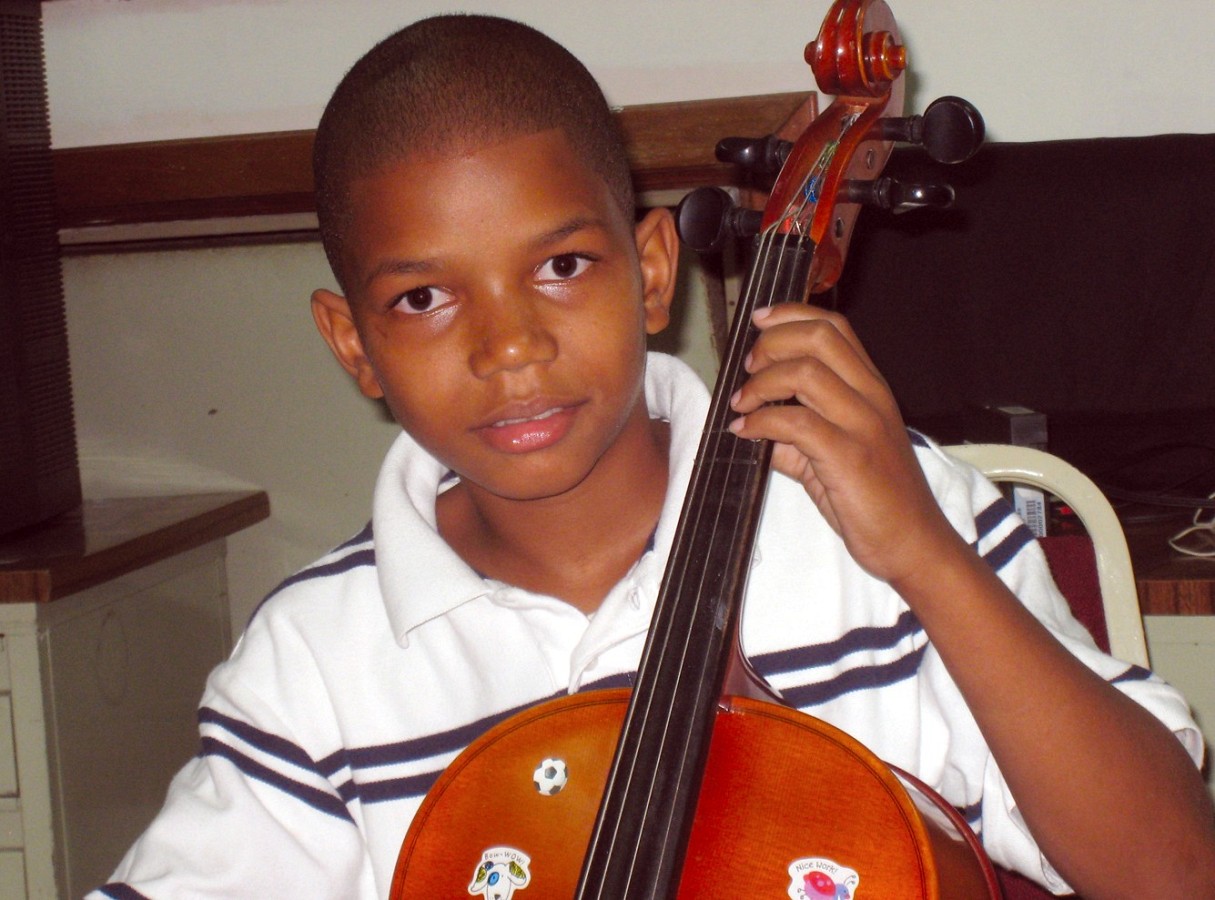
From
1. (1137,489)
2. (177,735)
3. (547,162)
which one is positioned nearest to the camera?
(547,162)

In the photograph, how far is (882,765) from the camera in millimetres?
553

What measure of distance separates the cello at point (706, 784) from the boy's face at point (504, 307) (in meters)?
0.08

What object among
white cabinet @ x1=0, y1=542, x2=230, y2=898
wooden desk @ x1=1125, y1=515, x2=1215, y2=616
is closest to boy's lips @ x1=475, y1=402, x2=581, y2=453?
wooden desk @ x1=1125, y1=515, x2=1215, y2=616

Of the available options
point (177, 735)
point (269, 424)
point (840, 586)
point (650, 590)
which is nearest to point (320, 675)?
point (650, 590)

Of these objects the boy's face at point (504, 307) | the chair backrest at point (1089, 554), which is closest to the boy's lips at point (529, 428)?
the boy's face at point (504, 307)

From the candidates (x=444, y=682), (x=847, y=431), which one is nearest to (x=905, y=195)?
(x=847, y=431)

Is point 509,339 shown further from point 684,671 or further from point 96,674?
point 96,674

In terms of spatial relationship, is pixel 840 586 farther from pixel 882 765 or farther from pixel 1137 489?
Result: pixel 1137 489

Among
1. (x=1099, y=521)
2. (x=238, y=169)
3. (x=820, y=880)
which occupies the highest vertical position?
(x=238, y=169)

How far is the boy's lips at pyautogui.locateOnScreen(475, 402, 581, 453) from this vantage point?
0.70 metres

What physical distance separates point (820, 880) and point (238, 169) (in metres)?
1.21

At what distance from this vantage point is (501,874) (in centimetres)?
60

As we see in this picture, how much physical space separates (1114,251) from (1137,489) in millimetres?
251

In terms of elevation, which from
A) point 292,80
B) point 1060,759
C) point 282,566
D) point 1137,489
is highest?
point 292,80
